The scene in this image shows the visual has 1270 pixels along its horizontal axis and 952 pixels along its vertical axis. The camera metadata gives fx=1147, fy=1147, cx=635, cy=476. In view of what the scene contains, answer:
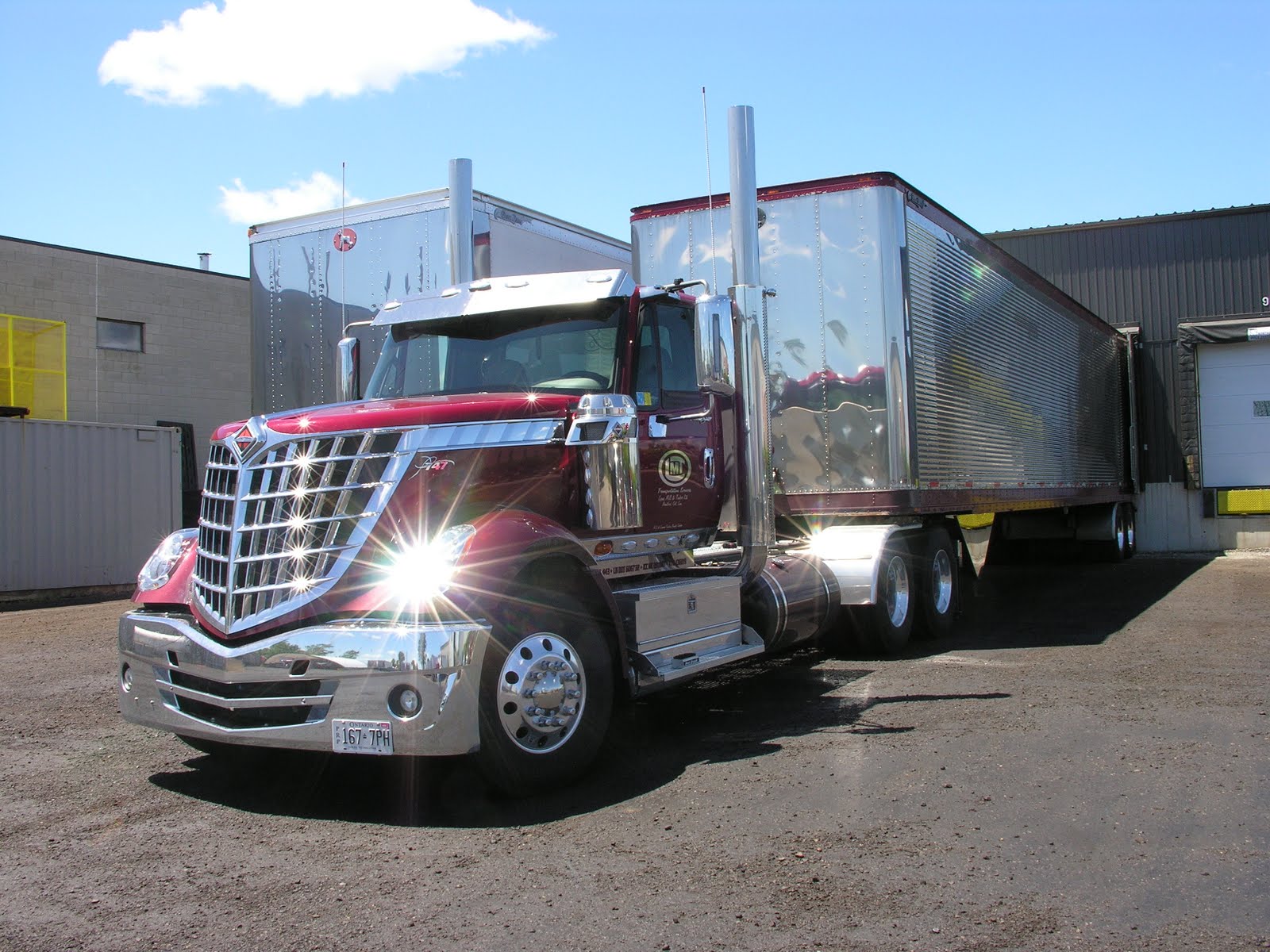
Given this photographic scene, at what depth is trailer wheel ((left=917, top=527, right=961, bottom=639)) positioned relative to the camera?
9906mm

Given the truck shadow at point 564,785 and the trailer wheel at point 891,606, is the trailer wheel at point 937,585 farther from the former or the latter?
the truck shadow at point 564,785

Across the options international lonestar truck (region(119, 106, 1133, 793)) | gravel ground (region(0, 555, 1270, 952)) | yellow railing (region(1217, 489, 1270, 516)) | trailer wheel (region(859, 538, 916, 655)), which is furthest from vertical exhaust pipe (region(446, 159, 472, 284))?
yellow railing (region(1217, 489, 1270, 516))

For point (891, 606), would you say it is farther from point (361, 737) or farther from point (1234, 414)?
point (1234, 414)

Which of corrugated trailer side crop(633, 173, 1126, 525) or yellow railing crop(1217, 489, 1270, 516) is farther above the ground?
corrugated trailer side crop(633, 173, 1126, 525)

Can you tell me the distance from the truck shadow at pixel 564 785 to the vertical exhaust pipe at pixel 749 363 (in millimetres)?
950

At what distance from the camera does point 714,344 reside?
627 cm

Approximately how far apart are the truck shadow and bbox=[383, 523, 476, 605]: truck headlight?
0.85m

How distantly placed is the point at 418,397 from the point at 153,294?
2068 cm

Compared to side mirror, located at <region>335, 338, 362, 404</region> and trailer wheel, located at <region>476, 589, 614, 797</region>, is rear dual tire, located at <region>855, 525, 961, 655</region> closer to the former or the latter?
trailer wheel, located at <region>476, 589, 614, 797</region>

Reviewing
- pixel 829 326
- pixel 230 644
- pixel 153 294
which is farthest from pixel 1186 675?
pixel 153 294

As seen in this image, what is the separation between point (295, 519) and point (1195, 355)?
23.0 m

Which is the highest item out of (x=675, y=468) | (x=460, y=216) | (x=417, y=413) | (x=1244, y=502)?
(x=460, y=216)

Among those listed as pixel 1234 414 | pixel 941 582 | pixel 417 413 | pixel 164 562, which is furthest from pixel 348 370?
pixel 1234 414

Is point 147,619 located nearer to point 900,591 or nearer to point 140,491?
point 900,591
